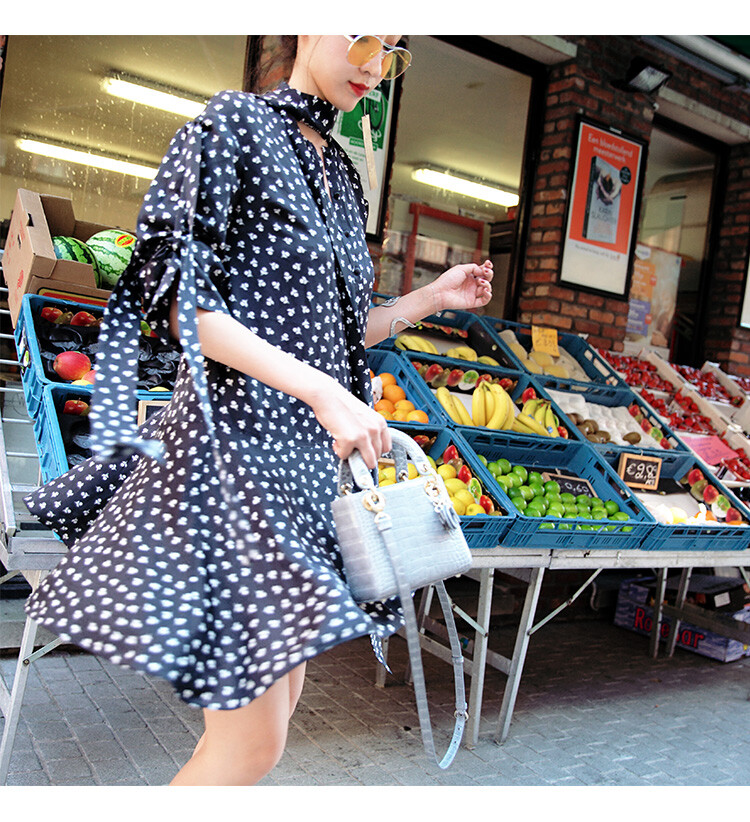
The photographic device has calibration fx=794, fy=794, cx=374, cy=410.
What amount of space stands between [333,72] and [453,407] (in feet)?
8.19

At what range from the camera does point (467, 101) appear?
6.09m

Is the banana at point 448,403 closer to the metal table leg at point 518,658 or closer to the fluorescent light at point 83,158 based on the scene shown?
the metal table leg at point 518,658

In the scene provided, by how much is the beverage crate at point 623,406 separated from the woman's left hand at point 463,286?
2105 mm

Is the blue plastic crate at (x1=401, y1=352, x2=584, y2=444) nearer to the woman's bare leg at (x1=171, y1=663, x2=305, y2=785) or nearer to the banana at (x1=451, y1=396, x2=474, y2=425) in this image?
the banana at (x1=451, y1=396, x2=474, y2=425)

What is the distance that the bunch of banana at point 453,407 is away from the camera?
3.88 meters

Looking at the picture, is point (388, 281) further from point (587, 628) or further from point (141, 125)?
point (587, 628)

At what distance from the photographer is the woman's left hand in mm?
2039

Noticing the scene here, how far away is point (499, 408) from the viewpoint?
4.00m

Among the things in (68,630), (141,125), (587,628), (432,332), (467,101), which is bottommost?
(587,628)

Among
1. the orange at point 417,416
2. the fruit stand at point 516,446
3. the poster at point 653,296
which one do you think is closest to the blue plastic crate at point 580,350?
the fruit stand at point 516,446

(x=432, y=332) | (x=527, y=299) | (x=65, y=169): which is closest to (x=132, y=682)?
(x=432, y=332)

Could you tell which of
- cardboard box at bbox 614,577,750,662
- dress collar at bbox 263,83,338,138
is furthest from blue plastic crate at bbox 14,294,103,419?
cardboard box at bbox 614,577,750,662

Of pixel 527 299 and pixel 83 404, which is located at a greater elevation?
pixel 527 299

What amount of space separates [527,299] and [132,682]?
377 cm
